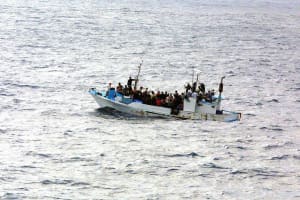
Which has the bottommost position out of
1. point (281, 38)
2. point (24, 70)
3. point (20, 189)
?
point (20, 189)

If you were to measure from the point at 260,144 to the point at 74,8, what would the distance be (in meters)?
132

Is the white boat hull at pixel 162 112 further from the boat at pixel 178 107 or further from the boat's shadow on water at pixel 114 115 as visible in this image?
the boat's shadow on water at pixel 114 115

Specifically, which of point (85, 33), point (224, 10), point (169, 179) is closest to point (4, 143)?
point (169, 179)

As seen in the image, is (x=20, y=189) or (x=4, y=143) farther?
(x=4, y=143)

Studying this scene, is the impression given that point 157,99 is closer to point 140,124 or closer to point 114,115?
point 140,124

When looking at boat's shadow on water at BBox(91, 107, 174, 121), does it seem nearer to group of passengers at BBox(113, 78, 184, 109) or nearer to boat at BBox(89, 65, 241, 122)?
boat at BBox(89, 65, 241, 122)

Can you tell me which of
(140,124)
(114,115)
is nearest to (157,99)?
(140,124)

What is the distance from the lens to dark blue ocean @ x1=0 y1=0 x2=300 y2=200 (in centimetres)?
3962

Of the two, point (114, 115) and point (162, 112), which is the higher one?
point (162, 112)

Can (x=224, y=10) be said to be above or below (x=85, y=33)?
above

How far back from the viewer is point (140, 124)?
54.5 meters

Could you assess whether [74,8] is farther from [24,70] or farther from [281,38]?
[24,70]

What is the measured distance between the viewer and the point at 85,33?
12350cm

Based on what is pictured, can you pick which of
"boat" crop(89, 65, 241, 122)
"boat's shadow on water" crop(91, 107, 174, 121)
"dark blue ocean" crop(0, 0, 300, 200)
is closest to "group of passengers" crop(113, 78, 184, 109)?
"boat" crop(89, 65, 241, 122)
